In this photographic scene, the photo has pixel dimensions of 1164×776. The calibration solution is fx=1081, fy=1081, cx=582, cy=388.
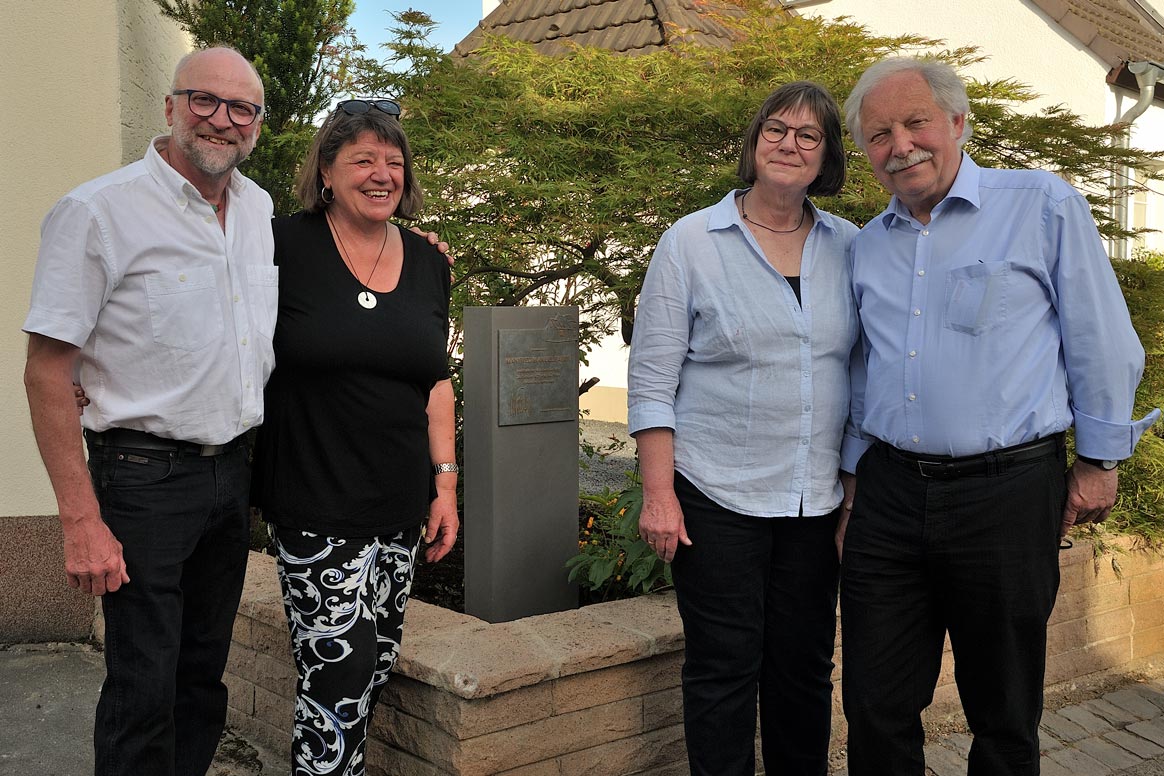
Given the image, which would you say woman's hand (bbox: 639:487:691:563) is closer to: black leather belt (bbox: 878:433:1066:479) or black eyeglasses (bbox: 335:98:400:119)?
black leather belt (bbox: 878:433:1066:479)

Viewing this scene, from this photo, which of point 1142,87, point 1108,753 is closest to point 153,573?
point 1108,753

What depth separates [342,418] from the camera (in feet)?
8.68

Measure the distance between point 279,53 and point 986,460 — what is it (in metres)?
4.29

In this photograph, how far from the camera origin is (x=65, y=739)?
3.90m

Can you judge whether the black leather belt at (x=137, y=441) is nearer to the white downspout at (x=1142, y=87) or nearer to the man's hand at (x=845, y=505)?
the man's hand at (x=845, y=505)

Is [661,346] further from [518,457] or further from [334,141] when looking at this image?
[518,457]

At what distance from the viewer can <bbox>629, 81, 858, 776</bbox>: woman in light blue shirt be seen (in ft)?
8.99

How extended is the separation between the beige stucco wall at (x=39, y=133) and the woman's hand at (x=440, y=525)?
256 cm

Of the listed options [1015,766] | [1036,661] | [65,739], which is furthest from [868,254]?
[65,739]

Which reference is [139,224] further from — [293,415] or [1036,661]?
[1036,661]

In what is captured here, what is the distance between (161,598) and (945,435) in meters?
1.84

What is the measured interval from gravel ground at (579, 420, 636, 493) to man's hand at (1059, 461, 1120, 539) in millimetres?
3157

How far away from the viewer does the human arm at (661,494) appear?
2.77m

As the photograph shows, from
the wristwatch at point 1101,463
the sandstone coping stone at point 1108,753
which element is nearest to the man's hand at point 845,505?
the wristwatch at point 1101,463
